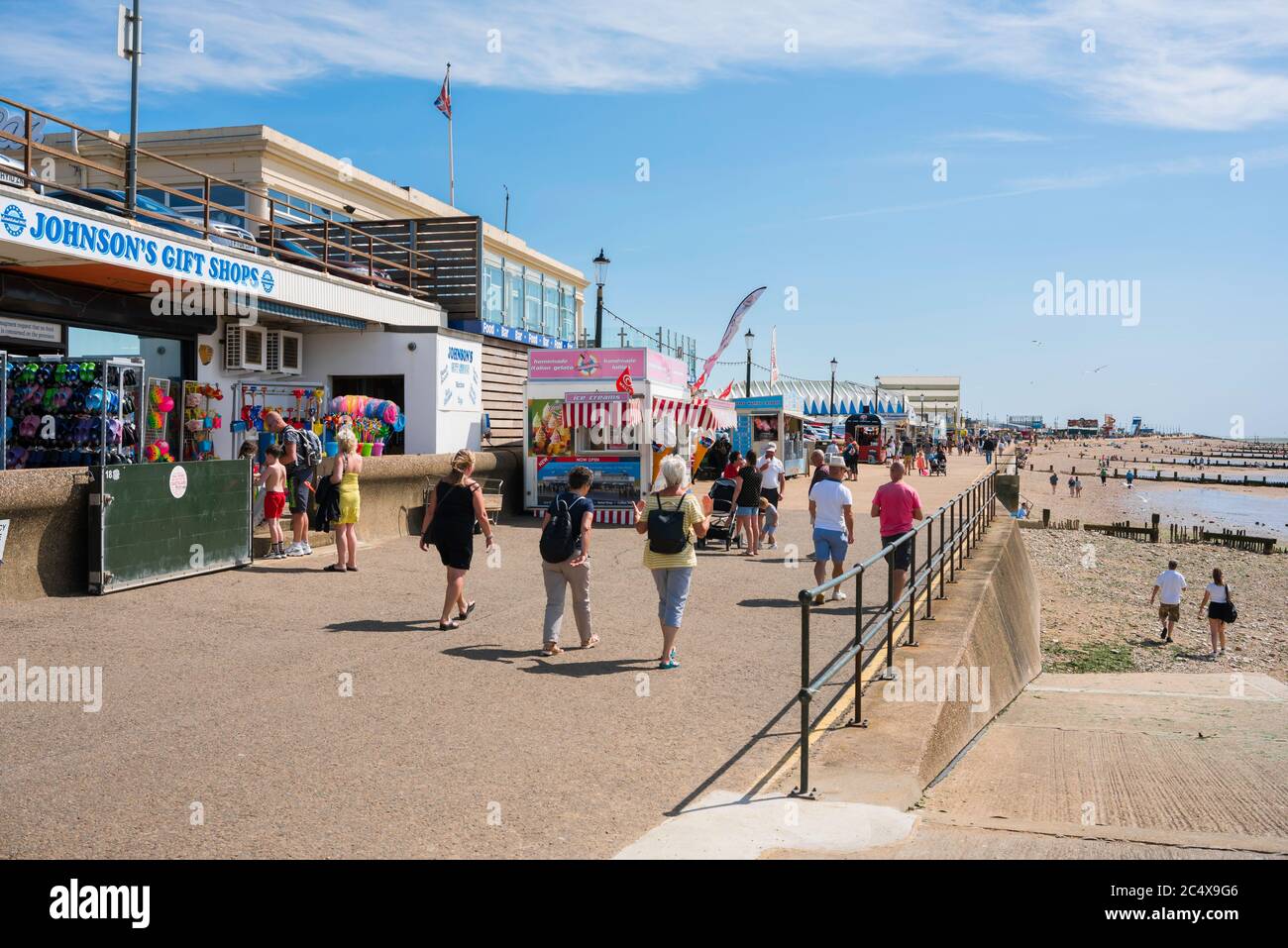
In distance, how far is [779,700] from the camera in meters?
7.20

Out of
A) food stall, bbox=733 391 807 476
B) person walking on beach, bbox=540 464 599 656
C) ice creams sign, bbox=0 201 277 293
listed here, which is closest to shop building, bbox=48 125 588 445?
ice creams sign, bbox=0 201 277 293

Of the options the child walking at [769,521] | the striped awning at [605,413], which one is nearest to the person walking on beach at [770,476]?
the child walking at [769,521]

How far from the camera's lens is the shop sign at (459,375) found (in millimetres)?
19016

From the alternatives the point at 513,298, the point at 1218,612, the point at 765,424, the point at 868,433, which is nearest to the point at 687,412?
the point at 513,298

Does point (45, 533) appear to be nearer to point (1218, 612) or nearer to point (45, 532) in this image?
point (45, 532)

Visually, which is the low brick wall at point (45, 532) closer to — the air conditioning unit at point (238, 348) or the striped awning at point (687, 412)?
the air conditioning unit at point (238, 348)

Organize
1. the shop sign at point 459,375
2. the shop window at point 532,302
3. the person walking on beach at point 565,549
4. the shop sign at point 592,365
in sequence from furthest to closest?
the shop window at point 532,302
the shop sign at point 459,375
the shop sign at point 592,365
the person walking on beach at point 565,549

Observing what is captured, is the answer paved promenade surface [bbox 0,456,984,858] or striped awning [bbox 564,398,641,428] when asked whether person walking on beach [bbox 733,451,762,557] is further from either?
paved promenade surface [bbox 0,456,984,858]

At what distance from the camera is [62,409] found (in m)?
12.1

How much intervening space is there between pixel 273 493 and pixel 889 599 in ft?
25.2

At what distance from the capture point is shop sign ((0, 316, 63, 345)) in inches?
526

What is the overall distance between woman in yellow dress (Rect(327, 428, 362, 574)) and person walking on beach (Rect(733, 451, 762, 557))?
5.63m

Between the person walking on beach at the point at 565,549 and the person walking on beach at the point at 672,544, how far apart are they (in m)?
0.53
